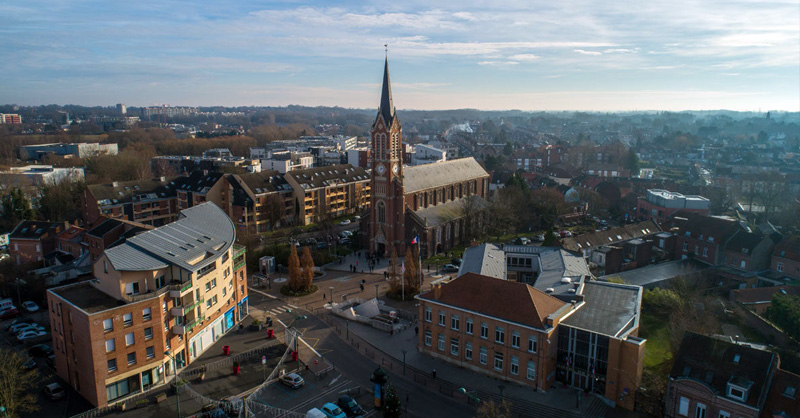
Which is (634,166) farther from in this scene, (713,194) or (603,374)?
(603,374)

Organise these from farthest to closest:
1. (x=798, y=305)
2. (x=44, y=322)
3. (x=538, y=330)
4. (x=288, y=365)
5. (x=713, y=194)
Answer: (x=713, y=194), (x=44, y=322), (x=798, y=305), (x=288, y=365), (x=538, y=330)

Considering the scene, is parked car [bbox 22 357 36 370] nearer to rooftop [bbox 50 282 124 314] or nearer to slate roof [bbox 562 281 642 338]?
rooftop [bbox 50 282 124 314]

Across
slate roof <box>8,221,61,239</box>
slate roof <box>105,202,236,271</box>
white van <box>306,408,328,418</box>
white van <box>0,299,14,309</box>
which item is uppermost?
slate roof <box>105,202,236,271</box>

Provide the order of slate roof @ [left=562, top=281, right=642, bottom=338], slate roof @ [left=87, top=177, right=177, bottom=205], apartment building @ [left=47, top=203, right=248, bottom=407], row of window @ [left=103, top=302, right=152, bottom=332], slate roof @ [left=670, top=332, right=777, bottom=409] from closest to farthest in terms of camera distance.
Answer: slate roof @ [left=670, top=332, right=777, bottom=409] → row of window @ [left=103, top=302, right=152, bottom=332] → apartment building @ [left=47, top=203, right=248, bottom=407] → slate roof @ [left=562, top=281, right=642, bottom=338] → slate roof @ [left=87, top=177, right=177, bottom=205]

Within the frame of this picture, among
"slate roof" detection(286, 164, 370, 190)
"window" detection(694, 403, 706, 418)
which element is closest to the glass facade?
"window" detection(694, 403, 706, 418)

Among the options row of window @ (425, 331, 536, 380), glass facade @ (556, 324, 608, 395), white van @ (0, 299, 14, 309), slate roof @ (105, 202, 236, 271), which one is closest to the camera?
glass facade @ (556, 324, 608, 395)

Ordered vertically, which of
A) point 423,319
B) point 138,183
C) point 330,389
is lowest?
point 330,389

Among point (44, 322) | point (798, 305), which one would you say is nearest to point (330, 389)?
point (44, 322)
